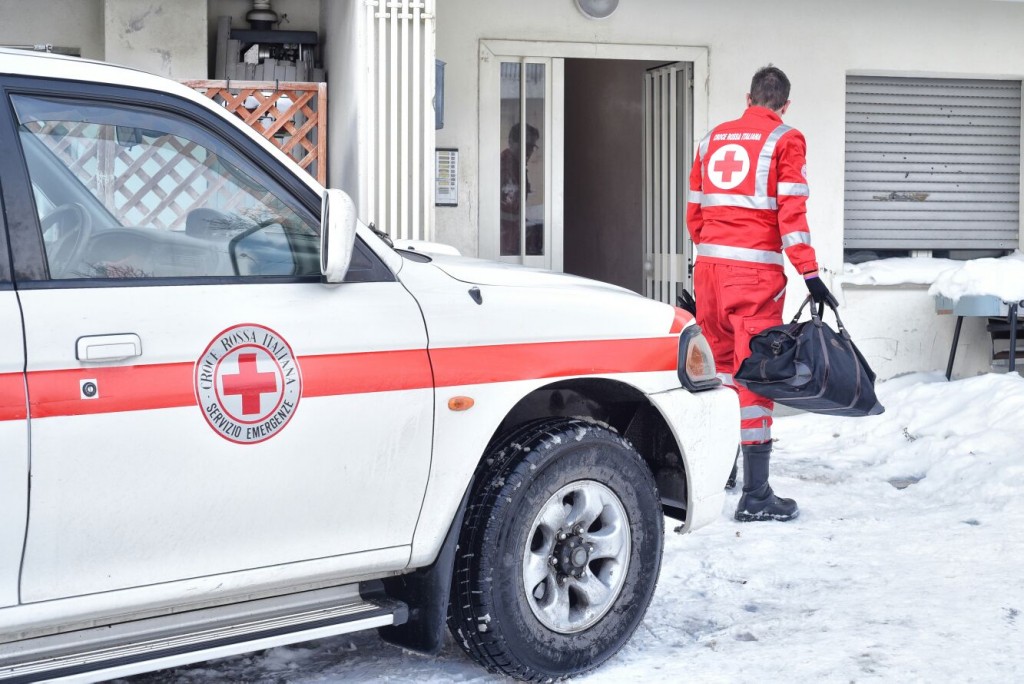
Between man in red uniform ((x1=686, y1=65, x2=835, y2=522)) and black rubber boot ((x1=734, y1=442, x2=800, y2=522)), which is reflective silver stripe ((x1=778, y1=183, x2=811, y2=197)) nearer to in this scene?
man in red uniform ((x1=686, y1=65, x2=835, y2=522))

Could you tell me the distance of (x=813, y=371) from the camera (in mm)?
5668

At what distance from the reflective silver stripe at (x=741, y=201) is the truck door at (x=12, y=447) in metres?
3.96

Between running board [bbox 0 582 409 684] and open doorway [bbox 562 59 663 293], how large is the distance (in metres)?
7.43

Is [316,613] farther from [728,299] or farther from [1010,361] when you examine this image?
[1010,361]

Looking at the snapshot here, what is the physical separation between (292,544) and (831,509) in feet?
12.3

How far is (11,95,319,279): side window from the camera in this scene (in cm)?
312

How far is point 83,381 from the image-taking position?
9.86 ft

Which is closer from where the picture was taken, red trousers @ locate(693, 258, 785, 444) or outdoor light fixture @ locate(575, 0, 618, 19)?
red trousers @ locate(693, 258, 785, 444)

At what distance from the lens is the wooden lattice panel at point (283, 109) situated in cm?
820

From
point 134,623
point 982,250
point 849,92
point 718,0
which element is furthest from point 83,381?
point 982,250

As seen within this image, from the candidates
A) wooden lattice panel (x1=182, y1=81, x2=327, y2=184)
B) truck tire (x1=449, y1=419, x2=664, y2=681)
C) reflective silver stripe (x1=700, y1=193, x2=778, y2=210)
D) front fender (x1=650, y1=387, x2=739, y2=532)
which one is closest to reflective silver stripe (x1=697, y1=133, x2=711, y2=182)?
reflective silver stripe (x1=700, y1=193, x2=778, y2=210)

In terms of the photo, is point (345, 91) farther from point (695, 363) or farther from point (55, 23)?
point (695, 363)

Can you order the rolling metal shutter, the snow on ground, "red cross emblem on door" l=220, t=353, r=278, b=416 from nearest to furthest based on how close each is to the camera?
"red cross emblem on door" l=220, t=353, r=278, b=416 < the snow on ground < the rolling metal shutter

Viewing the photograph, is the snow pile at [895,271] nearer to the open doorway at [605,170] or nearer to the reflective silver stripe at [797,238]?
the open doorway at [605,170]
